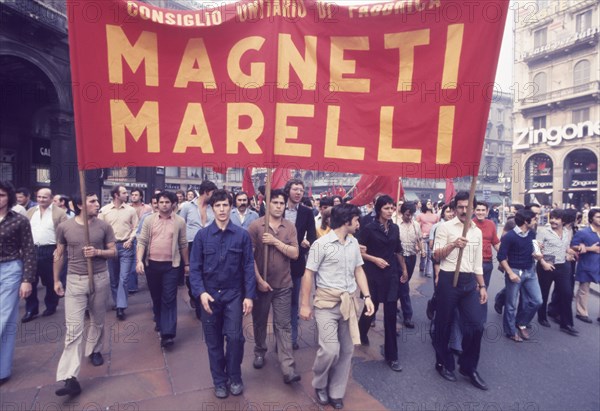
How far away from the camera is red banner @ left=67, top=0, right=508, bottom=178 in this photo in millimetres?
3305

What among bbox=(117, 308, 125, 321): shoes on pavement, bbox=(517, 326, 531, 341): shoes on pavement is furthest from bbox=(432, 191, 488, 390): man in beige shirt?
bbox=(117, 308, 125, 321): shoes on pavement

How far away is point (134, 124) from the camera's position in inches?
134

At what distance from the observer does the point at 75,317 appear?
3.56m

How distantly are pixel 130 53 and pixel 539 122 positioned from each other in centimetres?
4114

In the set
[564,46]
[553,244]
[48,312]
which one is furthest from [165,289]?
[564,46]

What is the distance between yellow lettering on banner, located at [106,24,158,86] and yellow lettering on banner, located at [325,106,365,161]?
1.68 meters

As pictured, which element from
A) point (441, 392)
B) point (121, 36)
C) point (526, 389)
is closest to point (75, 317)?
point (121, 36)

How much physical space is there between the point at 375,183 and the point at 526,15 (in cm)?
3874

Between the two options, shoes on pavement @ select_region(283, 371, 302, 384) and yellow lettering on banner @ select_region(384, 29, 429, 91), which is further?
shoes on pavement @ select_region(283, 371, 302, 384)

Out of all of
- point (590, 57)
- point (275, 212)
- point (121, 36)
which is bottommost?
point (275, 212)

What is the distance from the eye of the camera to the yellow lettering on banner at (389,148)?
11.4 ft

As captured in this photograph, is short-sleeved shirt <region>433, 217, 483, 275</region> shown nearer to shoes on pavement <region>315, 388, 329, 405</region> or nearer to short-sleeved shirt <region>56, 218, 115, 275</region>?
shoes on pavement <region>315, 388, 329, 405</region>

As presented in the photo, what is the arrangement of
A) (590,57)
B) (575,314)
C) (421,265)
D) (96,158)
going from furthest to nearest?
(590,57), (421,265), (575,314), (96,158)

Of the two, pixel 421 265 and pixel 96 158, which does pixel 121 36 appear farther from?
pixel 421 265
